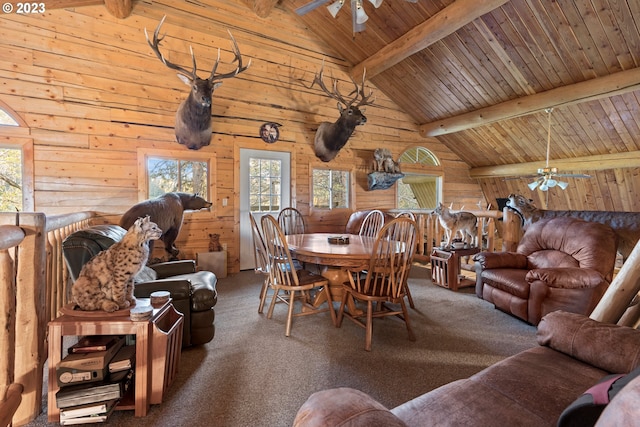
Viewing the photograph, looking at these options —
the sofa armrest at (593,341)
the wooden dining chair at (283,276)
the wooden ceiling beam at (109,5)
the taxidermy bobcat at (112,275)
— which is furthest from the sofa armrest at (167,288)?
the wooden ceiling beam at (109,5)

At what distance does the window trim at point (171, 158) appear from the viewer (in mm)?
4191

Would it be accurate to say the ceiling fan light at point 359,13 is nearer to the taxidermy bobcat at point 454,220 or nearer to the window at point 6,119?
the taxidermy bobcat at point 454,220

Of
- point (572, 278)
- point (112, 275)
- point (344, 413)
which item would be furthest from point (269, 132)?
point (344, 413)

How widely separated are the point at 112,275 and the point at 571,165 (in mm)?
7942

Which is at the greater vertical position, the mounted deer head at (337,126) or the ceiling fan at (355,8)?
the ceiling fan at (355,8)

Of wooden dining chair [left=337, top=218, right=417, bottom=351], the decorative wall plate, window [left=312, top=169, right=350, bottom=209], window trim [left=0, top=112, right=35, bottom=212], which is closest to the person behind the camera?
wooden dining chair [left=337, top=218, right=417, bottom=351]

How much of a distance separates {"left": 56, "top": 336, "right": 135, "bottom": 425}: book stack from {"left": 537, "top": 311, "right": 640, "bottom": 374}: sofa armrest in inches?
89.0

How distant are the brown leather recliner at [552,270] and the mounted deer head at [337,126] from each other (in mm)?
2932

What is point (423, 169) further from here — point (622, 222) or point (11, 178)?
point (11, 178)

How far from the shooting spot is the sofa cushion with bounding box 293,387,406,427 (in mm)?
716

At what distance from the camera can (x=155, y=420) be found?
1.58m

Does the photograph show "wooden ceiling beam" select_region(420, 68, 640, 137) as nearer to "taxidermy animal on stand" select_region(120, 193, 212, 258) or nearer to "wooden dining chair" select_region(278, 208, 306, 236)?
"wooden dining chair" select_region(278, 208, 306, 236)

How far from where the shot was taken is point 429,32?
432 cm

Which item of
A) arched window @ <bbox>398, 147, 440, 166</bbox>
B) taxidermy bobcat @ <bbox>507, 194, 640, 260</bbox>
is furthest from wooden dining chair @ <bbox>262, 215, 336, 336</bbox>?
arched window @ <bbox>398, 147, 440, 166</bbox>
